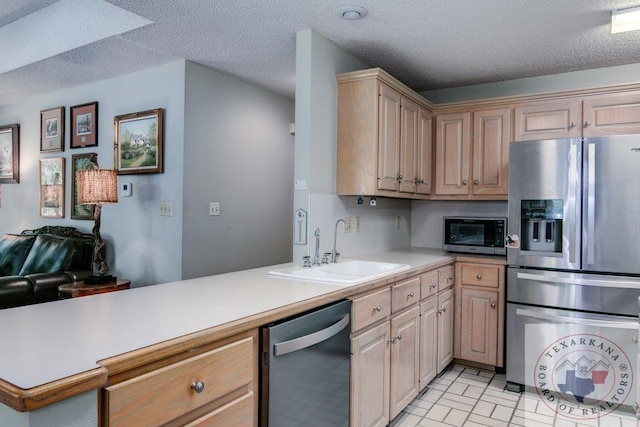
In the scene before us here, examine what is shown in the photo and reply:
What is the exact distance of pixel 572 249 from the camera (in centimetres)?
271

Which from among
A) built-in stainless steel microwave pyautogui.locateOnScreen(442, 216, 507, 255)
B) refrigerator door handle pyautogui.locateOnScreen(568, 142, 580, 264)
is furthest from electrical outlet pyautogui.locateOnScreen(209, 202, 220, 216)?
refrigerator door handle pyautogui.locateOnScreen(568, 142, 580, 264)

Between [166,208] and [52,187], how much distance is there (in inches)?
75.8

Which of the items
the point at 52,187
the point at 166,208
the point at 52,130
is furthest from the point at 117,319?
the point at 52,130

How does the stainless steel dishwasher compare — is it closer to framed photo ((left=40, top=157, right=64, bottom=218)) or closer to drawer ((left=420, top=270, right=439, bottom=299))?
drawer ((left=420, top=270, right=439, bottom=299))

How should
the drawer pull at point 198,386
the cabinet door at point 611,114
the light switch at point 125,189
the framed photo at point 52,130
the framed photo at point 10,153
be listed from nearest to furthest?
the drawer pull at point 198,386, the cabinet door at point 611,114, the light switch at point 125,189, the framed photo at point 52,130, the framed photo at point 10,153

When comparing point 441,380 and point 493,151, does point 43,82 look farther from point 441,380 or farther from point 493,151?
point 441,380

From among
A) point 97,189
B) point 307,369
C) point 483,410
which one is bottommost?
point 483,410

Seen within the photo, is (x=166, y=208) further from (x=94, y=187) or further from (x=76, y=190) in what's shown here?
(x=76, y=190)

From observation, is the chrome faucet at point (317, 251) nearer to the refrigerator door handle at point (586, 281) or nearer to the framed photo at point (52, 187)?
the refrigerator door handle at point (586, 281)

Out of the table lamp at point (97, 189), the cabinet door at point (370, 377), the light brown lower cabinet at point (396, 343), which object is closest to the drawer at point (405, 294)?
the light brown lower cabinet at point (396, 343)

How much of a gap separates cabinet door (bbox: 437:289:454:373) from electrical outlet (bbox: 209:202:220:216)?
1.91m

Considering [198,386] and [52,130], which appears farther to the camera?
[52,130]

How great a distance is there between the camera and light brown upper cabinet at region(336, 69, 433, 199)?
107 inches

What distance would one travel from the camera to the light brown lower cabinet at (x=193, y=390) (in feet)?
3.15
